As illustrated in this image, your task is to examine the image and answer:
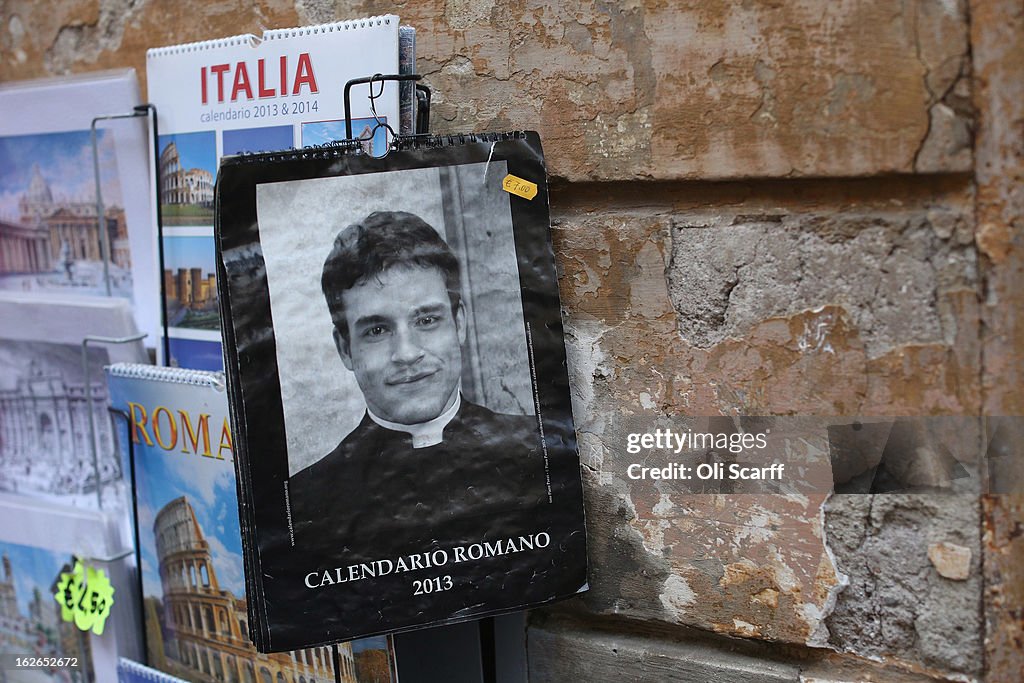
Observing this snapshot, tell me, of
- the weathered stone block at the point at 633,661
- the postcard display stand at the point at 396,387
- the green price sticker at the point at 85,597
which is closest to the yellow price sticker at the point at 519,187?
the postcard display stand at the point at 396,387

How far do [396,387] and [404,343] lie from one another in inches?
2.2

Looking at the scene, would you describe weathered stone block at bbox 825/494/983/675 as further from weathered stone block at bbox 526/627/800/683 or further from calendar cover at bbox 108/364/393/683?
calendar cover at bbox 108/364/393/683

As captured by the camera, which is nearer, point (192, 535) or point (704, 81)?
point (704, 81)

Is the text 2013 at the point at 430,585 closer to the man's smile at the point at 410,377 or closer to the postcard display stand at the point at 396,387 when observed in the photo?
the postcard display stand at the point at 396,387

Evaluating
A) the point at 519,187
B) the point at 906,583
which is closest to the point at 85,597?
the point at 519,187

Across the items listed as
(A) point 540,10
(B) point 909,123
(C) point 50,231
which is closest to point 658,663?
(B) point 909,123

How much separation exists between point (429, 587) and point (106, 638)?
857mm

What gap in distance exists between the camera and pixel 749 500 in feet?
4.05

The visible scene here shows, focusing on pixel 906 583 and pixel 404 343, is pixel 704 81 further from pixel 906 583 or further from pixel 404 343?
pixel 906 583

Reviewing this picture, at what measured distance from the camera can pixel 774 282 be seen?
3.89 feet

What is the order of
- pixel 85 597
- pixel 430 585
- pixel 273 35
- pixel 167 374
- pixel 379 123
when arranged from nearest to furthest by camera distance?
1. pixel 430 585
2. pixel 379 123
3. pixel 273 35
4. pixel 167 374
5. pixel 85 597

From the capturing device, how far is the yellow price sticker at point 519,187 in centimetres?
119

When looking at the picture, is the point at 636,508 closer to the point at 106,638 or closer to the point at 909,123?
the point at 909,123

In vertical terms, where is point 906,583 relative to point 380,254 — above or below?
below
